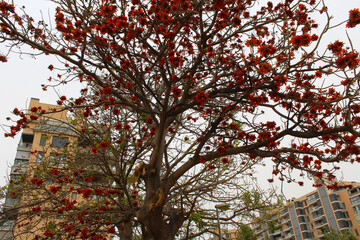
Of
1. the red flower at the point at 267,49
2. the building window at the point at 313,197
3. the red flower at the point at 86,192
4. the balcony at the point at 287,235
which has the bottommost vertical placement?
the red flower at the point at 86,192

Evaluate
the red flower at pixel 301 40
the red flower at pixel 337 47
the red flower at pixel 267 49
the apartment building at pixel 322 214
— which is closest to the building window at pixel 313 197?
the apartment building at pixel 322 214

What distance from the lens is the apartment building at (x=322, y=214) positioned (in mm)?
38906

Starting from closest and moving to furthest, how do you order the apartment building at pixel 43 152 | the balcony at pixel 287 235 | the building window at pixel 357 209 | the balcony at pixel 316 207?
the apartment building at pixel 43 152
the building window at pixel 357 209
the balcony at pixel 316 207
the balcony at pixel 287 235

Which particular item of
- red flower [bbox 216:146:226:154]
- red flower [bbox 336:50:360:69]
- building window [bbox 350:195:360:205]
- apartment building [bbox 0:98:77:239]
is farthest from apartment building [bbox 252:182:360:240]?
red flower [bbox 336:50:360:69]

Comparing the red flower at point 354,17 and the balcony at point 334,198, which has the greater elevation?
the balcony at point 334,198

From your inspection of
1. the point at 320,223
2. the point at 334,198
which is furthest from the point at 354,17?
the point at 320,223

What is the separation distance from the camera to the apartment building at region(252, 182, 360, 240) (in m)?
38.9

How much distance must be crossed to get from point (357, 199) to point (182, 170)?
45853 millimetres

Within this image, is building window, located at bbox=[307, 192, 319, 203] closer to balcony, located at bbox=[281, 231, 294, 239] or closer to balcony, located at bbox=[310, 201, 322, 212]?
balcony, located at bbox=[310, 201, 322, 212]

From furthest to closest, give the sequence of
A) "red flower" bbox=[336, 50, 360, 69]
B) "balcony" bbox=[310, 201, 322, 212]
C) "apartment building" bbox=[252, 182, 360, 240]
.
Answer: "balcony" bbox=[310, 201, 322, 212] → "apartment building" bbox=[252, 182, 360, 240] → "red flower" bbox=[336, 50, 360, 69]

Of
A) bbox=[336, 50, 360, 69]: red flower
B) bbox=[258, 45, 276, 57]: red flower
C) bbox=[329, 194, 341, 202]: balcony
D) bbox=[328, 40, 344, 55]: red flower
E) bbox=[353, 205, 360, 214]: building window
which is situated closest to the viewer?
bbox=[336, 50, 360, 69]: red flower

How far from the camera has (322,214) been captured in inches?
1705

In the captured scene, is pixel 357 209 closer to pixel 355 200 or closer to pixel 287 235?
pixel 355 200

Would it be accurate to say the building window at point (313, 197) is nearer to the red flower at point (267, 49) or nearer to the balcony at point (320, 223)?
the balcony at point (320, 223)
